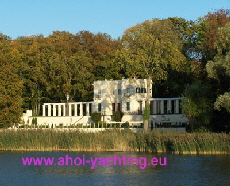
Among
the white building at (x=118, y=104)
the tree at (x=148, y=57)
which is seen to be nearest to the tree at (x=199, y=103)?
the tree at (x=148, y=57)

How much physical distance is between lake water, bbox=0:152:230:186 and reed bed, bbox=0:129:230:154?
961mm

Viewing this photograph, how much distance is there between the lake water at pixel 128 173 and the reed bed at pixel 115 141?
37.8 inches

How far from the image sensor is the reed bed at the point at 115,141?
121 feet

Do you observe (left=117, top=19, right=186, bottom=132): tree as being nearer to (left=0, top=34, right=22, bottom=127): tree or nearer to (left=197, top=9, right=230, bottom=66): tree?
(left=197, top=9, right=230, bottom=66): tree

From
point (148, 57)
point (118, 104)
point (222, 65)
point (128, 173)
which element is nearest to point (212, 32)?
point (148, 57)

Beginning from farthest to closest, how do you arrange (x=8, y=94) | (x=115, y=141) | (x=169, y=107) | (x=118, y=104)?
(x=118, y=104) → (x=169, y=107) → (x=8, y=94) → (x=115, y=141)

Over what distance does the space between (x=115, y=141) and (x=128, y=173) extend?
9.34 meters

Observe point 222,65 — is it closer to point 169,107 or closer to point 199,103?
point 199,103

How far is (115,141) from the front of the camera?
130ft

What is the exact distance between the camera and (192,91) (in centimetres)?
4769

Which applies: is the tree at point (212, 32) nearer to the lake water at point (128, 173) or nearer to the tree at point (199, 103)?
the tree at point (199, 103)

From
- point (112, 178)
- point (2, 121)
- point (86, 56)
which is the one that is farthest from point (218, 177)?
point (86, 56)

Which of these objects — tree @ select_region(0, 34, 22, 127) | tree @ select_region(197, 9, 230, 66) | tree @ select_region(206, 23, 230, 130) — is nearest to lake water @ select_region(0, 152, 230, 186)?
tree @ select_region(206, 23, 230, 130)

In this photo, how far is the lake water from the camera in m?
27.6
